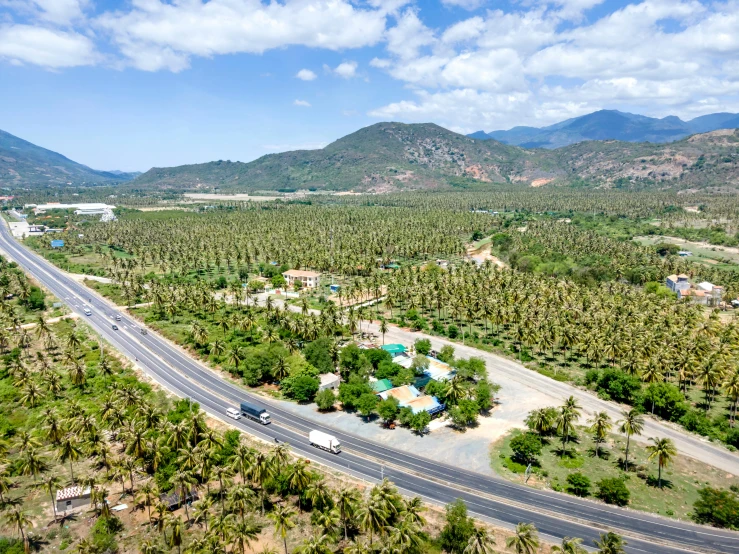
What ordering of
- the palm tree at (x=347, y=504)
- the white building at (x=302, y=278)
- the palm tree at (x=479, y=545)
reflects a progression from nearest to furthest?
the palm tree at (x=479, y=545)
the palm tree at (x=347, y=504)
the white building at (x=302, y=278)

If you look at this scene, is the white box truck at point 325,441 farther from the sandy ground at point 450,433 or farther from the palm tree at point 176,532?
the palm tree at point 176,532

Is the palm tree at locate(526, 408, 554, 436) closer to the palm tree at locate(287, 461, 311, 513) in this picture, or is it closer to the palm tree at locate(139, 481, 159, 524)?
the palm tree at locate(287, 461, 311, 513)

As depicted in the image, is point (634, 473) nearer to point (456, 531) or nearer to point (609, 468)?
point (609, 468)

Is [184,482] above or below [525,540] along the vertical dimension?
below

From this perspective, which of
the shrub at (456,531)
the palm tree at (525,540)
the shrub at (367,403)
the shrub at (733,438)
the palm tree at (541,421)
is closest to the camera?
the palm tree at (525,540)

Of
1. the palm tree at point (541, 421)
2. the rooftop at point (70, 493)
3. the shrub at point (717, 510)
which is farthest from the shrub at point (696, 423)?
the rooftop at point (70, 493)

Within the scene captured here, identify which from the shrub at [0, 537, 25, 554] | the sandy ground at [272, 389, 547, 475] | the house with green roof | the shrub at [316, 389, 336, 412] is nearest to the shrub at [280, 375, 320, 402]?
the sandy ground at [272, 389, 547, 475]

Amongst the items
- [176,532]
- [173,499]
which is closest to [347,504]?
[176,532]

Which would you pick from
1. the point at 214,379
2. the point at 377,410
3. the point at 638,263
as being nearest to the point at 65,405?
the point at 214,379
